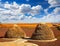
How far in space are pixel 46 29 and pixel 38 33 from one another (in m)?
1.06

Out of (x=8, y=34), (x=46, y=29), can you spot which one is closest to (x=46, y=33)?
(x=46, y=29)

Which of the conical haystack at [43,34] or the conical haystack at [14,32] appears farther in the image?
the conical haystack at [14,32]

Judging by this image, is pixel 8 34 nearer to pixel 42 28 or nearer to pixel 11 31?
pixel 11 31

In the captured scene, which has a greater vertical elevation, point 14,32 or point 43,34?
point 14,32

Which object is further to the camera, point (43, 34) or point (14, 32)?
point (14, 32)

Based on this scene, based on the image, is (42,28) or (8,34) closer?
(42,28)

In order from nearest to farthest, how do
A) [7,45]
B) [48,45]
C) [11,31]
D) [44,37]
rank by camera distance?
[7,45]
[48,45]
[44,37]
[11,31]

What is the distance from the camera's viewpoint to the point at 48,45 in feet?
55.2

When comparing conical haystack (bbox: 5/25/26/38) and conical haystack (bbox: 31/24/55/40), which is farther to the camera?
conical haystack (bbox: 5/25/26/38)

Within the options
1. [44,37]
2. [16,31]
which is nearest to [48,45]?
[44,37]

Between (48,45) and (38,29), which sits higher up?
(38,29)

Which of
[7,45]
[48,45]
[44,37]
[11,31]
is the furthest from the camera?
[11,31]

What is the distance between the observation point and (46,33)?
20203 millimetres

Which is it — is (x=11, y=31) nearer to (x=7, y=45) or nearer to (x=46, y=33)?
(x=46, y=33)
